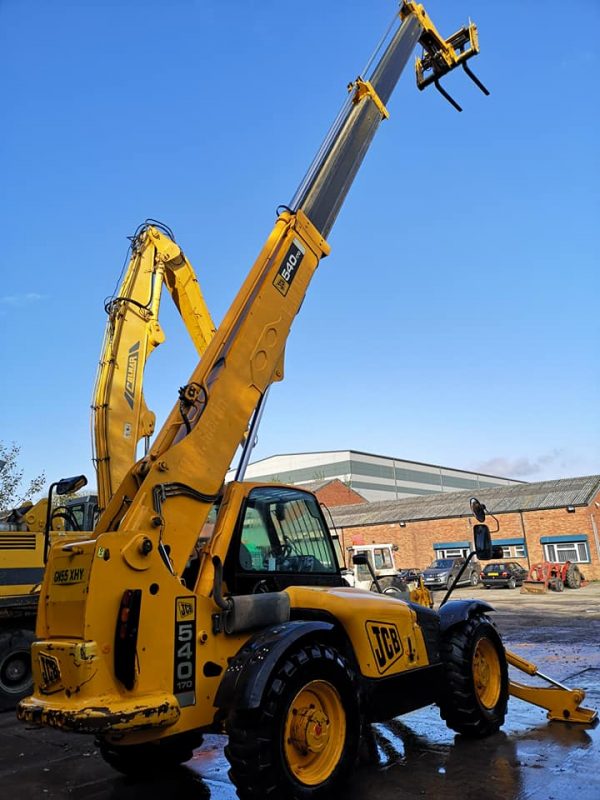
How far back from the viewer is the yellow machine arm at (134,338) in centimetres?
874

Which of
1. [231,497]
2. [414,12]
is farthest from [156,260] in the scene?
[231,497]

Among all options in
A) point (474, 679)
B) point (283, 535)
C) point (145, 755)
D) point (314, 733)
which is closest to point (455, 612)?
point (474, 679)

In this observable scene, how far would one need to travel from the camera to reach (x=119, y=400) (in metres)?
8.95

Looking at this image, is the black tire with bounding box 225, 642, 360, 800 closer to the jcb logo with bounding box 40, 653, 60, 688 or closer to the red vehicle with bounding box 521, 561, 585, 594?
the jcb logo with bounding box 40, 653, 60, 688

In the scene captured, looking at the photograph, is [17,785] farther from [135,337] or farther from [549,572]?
[549,572]

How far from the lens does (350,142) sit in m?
6.77

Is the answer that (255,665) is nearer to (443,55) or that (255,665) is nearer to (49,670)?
(49,670)

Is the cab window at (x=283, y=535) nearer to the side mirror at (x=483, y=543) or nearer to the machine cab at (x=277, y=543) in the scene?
the machine cab at (x=277, y=543)

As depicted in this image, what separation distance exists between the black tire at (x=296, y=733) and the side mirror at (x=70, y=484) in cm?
420

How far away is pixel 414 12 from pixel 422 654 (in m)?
7.63

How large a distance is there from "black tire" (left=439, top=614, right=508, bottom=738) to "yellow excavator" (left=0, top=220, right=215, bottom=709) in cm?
490

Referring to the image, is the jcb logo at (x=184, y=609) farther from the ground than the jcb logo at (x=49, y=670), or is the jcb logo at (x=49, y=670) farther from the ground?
the jcb logo at (x=184, y=609)

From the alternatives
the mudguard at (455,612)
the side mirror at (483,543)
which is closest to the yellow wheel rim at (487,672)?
the mudguard at (455,612)

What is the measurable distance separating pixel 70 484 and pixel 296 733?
4564 millimetres
